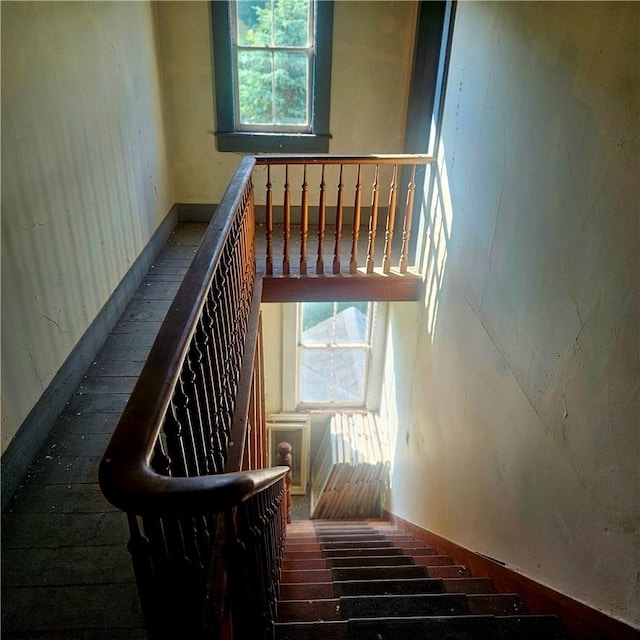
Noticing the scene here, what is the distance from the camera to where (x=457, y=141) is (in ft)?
9.55

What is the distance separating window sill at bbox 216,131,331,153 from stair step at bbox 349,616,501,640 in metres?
3.63

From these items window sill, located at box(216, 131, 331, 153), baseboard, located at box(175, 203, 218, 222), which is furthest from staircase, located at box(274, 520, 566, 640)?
window sill, located at box(216, 131, 331, 153)

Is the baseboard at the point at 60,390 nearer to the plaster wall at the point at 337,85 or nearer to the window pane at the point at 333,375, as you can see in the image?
the plaster wall at the point at 337,85

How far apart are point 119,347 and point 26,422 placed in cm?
84

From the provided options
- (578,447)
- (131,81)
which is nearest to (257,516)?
(578,447)

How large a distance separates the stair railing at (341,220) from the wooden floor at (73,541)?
5.09ft

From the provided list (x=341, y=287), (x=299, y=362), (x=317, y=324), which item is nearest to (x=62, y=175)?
(x=341, y=287)

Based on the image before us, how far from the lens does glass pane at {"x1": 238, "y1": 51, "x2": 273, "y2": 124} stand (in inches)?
164

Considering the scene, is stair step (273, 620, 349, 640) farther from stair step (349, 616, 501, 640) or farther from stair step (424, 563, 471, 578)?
stair step (424, 563, 471, 578)

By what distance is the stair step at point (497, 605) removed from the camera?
6.33ft

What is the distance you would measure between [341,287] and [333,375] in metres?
2.35

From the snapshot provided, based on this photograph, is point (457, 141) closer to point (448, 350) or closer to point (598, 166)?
point (448, 350)

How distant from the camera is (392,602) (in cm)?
194

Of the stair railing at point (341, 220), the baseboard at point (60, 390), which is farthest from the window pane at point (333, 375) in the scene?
the baseboard at point (60, 390)
